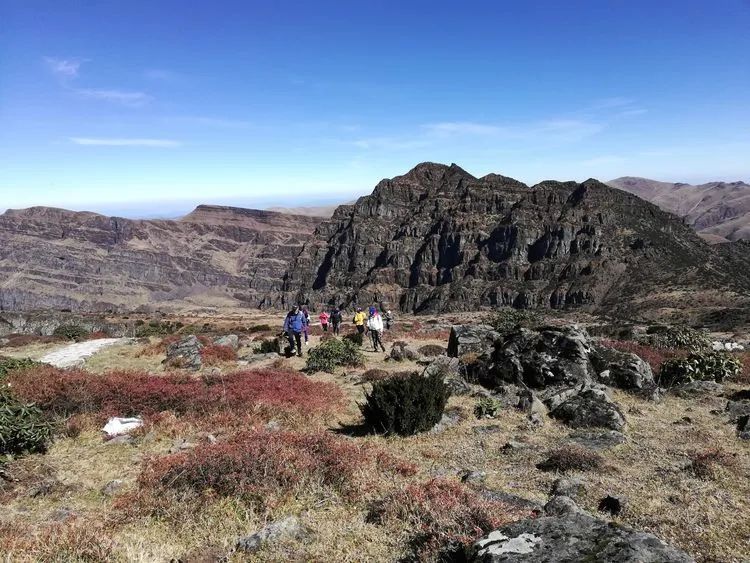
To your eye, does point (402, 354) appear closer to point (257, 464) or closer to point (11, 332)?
point (257, 464)

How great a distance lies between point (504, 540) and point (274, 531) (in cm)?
267

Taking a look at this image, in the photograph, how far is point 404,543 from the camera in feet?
19.1

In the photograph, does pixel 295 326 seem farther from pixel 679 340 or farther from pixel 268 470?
pixel 679 340

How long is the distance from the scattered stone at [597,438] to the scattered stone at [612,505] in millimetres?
2893

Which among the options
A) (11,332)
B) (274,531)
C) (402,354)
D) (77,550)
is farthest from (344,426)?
(11,332)

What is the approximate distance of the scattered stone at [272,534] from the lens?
568 centimetres

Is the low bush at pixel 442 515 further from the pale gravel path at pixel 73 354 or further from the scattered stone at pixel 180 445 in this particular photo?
the pale gravel path at pixel 73 354

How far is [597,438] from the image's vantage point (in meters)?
10.2

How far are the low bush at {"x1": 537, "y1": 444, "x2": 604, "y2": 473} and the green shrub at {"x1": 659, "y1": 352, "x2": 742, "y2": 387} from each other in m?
9.17

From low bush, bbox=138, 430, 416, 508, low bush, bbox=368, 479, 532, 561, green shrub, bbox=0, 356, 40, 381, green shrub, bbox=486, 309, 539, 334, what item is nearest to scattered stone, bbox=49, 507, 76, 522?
low bush, bbox=138, 430, 416, 508

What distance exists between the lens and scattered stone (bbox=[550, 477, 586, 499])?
7.26 m

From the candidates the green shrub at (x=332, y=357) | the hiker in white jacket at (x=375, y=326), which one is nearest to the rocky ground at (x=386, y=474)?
the green shrub at (x=332, y=357)

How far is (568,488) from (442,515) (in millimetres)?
2392

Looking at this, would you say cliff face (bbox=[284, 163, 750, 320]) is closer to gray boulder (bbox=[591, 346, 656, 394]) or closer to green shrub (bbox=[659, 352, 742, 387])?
green shrub (bbox=[659, 352, 742, 387])
